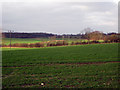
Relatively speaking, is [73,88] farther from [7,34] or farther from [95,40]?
[95,40]

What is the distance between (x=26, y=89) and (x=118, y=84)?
13.9 ft

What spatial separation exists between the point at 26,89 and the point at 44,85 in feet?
2.84

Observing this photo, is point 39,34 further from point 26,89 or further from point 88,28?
point 26,89

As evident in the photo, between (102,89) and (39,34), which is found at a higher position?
(39,34)

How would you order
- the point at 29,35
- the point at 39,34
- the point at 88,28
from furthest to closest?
1. the point at 88,28
2. the point at 39,34
3. the point at 29,35

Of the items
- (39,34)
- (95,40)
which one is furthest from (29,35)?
(95,40)

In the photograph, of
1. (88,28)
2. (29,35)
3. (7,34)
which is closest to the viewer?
(7,34)

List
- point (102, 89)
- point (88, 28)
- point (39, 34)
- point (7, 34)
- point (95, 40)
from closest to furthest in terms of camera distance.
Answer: point (102, 89), point (7, 34), point (39, 34), point (95, 40), point (88, 28)

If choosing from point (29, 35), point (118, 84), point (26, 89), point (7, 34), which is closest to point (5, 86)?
point (26, 89)

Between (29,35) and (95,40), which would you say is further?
(95,40)

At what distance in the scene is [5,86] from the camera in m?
6.07

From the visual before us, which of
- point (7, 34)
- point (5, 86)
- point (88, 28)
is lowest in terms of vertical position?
point (5, 86)

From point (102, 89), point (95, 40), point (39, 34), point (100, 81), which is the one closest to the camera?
point (102, 89)

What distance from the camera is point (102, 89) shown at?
5406 millimetres
